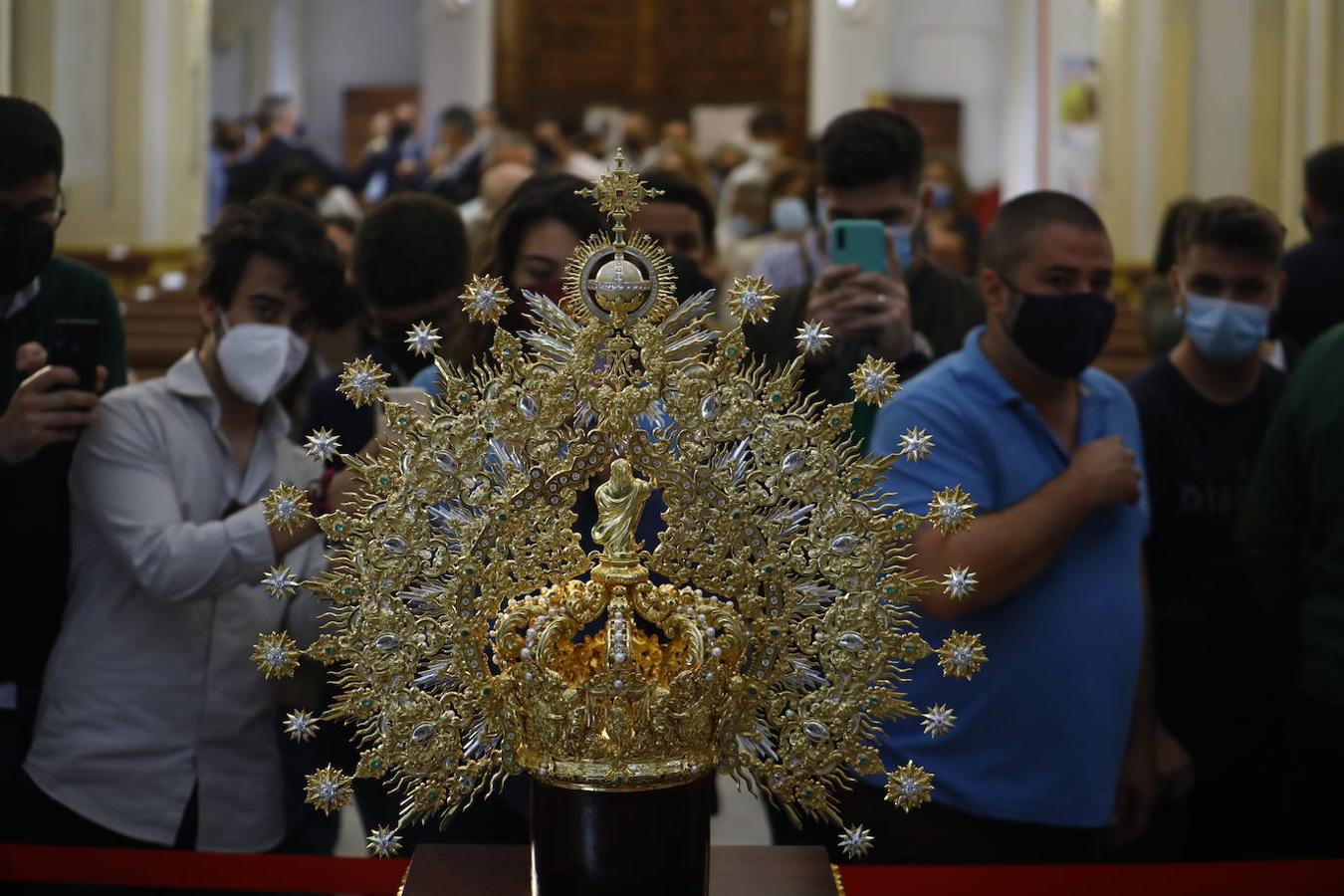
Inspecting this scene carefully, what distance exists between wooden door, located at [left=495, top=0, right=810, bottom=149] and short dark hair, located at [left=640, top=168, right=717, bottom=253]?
15.0 m

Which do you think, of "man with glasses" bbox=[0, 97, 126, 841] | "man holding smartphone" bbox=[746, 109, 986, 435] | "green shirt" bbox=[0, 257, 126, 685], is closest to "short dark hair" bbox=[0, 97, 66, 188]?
"man with glasses" bbox=[0, 97, 126, 841]

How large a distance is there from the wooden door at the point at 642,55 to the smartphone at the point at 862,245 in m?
15.6

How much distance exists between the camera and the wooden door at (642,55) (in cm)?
1894

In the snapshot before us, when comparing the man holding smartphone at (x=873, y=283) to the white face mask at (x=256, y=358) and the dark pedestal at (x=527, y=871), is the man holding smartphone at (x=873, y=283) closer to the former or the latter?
the white face mask at (x=256, y=358)

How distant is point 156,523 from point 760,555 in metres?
1.36

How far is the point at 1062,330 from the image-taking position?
304 cm

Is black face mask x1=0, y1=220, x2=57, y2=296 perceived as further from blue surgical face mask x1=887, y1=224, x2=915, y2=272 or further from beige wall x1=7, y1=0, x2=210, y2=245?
beige wall x1=7, y1=0, x2=210, y2=245

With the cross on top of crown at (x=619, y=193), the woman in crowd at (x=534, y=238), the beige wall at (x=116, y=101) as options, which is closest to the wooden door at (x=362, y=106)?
the beige wall at (x=116, y=101)

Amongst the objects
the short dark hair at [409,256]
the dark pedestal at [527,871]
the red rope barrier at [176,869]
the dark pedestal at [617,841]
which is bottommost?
the red rope barrier at [176,869]

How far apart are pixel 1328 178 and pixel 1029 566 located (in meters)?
2.32

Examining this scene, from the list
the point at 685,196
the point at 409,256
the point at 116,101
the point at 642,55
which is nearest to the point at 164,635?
the point at 409,256

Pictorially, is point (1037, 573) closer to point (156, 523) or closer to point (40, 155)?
point (156, 523)

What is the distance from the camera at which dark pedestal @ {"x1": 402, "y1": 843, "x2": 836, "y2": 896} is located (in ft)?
7.10

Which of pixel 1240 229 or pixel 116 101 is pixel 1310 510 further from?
pixel 116 101
